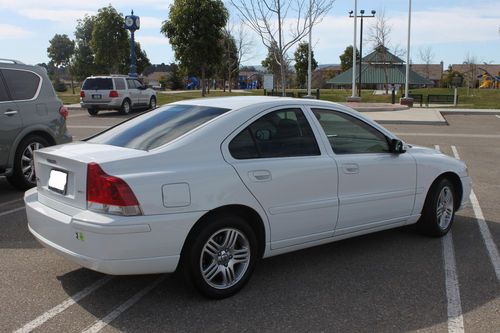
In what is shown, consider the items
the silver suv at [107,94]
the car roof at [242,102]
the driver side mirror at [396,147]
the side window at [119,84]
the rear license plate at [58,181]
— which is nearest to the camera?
the rear license plate at [58,181]

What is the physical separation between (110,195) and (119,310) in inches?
34.6

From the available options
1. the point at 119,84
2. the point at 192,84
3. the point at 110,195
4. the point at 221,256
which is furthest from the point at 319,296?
the point at 192,84

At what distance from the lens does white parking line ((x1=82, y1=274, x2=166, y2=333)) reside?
3.57 m

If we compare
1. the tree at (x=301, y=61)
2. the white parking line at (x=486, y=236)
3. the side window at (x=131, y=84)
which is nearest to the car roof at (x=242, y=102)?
the white parking line at (x=486, y=236)

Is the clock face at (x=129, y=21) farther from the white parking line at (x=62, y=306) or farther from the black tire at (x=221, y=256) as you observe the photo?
the black tire at (x=221, y=256)

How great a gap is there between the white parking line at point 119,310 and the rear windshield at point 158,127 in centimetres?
113

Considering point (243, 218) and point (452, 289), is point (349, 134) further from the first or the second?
point (452, 289)

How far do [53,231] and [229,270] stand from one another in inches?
52.5

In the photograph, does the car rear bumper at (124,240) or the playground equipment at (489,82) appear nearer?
the car rear bumper at (124,240)

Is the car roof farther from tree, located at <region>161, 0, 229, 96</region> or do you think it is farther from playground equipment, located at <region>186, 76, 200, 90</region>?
playground equipment, located at <region>186, 76, 200, 90</region>

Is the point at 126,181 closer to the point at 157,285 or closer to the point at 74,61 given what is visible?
the point at 157,285

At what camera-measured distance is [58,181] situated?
4098 millimetres

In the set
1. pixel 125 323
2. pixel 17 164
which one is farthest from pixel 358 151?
pixel 17 164

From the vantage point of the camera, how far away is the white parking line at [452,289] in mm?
3715
